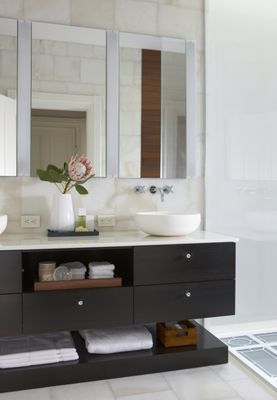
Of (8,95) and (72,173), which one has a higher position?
(8,95)

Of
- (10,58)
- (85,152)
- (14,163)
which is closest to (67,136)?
(85,152)

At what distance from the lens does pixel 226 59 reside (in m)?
2.83

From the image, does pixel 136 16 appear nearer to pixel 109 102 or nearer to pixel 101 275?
pixel 109 102

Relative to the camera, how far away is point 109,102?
2832mm

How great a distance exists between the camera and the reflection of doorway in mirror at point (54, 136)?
2.70 m

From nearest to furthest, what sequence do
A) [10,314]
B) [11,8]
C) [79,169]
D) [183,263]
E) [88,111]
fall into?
[10,314]
[183,263]
[79,169]
[11,8]
[88,111]

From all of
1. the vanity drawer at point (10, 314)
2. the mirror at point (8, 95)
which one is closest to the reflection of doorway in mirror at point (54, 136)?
the mirror at point (8, 95)

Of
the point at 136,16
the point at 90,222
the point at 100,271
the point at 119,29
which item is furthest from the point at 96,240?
the point at 136,16

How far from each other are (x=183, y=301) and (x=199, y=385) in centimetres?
44

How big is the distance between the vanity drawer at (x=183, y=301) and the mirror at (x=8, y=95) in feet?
3.68

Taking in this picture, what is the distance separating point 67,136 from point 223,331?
64.6 inches

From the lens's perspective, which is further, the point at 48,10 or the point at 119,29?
the point at 119,29

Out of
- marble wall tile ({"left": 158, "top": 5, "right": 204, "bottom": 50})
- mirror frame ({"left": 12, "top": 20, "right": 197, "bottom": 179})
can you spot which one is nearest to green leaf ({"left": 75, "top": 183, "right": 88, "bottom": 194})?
mirror frame ({"left": 12, "top": 20, "right": 197, "bottom": 179})

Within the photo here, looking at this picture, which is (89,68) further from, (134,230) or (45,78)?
(134,230)
